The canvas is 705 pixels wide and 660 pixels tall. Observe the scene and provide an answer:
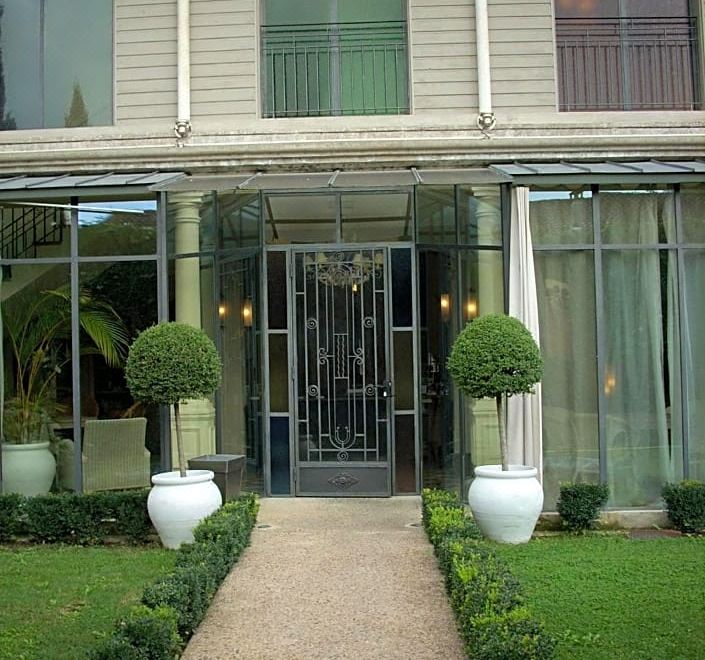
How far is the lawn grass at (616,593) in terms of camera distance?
5.73 meters

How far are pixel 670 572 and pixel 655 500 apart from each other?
2353 millimetres

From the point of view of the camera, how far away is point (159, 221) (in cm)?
988

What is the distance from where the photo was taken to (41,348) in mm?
10172

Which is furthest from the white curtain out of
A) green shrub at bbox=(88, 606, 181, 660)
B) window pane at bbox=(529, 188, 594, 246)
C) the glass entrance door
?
green shrub at bbox=(88, 606, 181, 660)

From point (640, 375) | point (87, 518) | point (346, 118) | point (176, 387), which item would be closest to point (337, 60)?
point (346, 118)

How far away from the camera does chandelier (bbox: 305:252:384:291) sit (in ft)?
34.5

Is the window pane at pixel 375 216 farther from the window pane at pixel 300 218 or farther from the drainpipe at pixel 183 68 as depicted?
the drainpipe at pixel 183 68

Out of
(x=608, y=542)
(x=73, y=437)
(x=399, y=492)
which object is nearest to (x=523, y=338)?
(x=608, y=542)

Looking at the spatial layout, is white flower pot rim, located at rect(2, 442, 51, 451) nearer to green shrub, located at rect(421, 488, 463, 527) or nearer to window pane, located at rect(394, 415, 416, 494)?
window pane, located at rect(394, 415, 416, 494)

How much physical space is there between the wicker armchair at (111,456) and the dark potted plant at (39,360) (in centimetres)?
24

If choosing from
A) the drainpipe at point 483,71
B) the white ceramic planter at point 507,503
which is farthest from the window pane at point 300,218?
the white ceramic planter at point 507,503

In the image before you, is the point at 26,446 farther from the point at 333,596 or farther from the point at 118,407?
the point at 333,596

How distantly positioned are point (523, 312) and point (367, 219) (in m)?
2.07

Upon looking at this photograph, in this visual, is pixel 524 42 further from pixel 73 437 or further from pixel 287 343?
pixel 73 437
